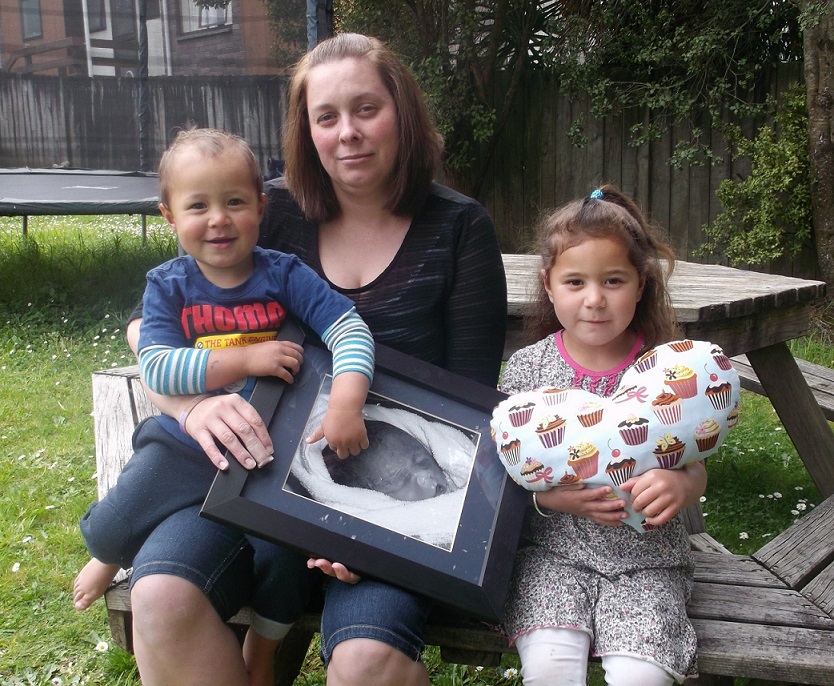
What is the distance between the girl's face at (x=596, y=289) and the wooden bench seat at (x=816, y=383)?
1.73 meters

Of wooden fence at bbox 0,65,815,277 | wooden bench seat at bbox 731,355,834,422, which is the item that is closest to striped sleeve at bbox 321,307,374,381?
wooden bench seat at bbox 731,355,834,422

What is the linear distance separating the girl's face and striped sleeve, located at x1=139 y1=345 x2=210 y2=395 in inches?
30.7

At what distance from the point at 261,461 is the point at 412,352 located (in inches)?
23.1

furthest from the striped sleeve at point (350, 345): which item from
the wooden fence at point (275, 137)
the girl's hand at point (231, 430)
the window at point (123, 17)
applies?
the window at point (123, 17)

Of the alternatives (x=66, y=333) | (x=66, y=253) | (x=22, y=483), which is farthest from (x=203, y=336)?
(x=66, y=253)

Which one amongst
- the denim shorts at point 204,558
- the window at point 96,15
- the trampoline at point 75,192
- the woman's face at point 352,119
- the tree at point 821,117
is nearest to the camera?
the denim shorts at point 204,558

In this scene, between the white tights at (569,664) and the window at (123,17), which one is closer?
the white tights at (569,664)

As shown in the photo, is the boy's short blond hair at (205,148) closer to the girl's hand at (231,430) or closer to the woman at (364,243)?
the woman at (364,243)

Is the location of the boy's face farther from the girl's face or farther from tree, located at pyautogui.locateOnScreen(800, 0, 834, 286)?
tree, located at pyautogui.locateOnScreen(800, 0, 834, 286)

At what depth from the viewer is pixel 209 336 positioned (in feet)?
5.80

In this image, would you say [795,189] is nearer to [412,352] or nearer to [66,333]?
[412,352]

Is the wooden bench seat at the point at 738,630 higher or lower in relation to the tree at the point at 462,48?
lower

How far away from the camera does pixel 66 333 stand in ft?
18.1

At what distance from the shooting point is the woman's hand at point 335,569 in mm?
1510
